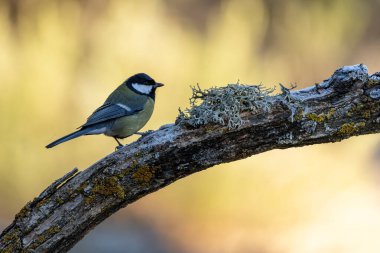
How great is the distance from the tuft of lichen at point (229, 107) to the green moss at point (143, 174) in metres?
0.20

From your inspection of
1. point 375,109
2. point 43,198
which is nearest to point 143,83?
point 43,198

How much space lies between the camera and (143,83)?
3.66 m

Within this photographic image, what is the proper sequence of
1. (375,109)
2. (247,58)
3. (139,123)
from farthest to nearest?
(247,58)
(139,123)
(375,109)

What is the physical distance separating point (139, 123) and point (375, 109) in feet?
4.98

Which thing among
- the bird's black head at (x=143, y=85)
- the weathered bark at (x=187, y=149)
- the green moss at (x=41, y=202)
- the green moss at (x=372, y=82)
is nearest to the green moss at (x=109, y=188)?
the weathered bark at (x=187, y=149)

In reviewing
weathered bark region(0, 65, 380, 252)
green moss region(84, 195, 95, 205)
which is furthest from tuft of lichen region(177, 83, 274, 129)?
green moss region(84, 195, 95, 205)

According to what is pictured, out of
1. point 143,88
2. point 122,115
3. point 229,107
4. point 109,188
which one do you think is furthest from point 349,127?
point 143,88

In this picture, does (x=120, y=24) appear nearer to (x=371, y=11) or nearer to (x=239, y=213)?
(x=239, y=213)

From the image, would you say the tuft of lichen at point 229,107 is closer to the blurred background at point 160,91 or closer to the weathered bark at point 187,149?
the weathered bark at point 187,149

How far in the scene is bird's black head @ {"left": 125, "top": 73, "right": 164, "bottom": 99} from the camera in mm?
3617

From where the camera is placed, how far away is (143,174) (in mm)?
2268

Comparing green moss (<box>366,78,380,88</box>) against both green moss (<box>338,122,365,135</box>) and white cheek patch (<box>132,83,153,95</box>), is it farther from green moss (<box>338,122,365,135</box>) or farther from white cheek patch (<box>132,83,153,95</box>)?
white cheek patch (<box>132,83,153,95</box>)

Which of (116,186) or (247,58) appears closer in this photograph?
(116,186)

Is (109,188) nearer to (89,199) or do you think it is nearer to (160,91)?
(89,199)
